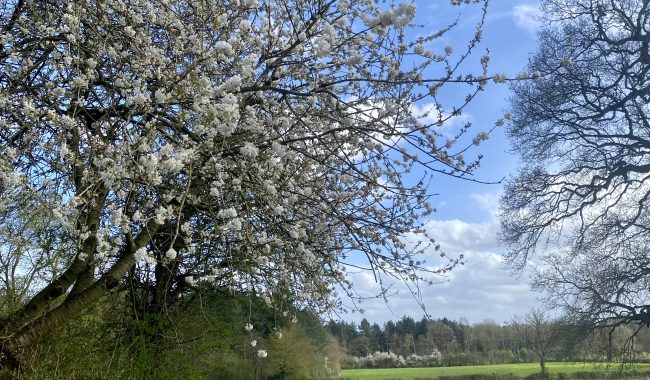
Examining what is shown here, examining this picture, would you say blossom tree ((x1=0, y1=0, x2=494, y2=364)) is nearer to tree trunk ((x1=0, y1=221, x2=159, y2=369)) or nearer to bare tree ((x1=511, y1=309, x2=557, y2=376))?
tree trunk ((x1=0, y1=221, x2=159, y2=369))

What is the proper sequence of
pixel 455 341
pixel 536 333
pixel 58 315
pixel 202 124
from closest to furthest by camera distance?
pixel 202 124
pixel 58 315
pixel 536 333
pixel 455 341

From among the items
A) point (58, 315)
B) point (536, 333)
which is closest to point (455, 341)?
point (536, 333)

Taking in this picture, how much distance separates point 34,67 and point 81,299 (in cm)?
178

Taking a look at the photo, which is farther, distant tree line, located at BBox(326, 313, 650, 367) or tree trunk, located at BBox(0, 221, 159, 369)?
distant tree line, located at BBox(326, 313, 650, 367)

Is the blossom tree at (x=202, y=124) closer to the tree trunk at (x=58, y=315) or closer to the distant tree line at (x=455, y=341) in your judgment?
the tree trunk at (x=58, y=315)

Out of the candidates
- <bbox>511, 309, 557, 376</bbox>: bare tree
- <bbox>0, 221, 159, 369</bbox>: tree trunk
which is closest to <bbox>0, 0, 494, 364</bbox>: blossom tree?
<bbox>0, 221, 159, 369</bbox>: tree trunk

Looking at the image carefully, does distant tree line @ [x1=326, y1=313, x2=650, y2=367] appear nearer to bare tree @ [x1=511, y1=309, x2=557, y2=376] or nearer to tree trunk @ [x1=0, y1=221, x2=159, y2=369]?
bare tree @ [x1=511, y1=309, x2=557, y2=376]

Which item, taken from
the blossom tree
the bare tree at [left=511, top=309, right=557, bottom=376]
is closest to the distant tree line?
Answer: the bare tree at [left=511, top=309, right=557, bottom=376]

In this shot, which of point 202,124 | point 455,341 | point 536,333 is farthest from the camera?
point 455,341

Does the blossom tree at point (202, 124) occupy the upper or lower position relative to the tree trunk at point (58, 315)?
upper

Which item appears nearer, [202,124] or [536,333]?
[202,124]

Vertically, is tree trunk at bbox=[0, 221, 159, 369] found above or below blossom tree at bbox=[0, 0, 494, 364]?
below

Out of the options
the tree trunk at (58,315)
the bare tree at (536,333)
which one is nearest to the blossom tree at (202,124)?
the tree trunk at (58,315)

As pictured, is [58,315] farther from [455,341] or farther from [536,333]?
[455,341]
